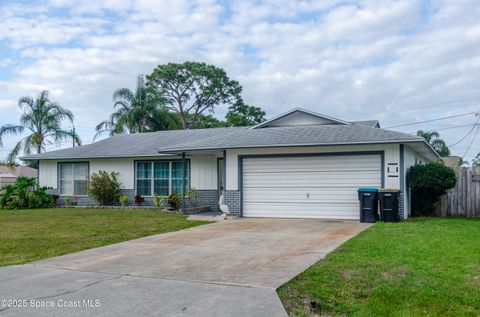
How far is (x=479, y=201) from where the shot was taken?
16672 millimetres

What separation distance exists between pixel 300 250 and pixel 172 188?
39.8ft

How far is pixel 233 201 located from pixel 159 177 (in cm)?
560

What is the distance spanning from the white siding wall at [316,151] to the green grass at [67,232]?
2.40 metres

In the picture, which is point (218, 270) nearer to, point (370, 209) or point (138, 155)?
point (370, 209)

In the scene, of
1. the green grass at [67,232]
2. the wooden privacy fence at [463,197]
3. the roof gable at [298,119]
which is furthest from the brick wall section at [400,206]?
the green grass at [67,232]

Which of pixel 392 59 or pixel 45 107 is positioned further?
pixel 45 107

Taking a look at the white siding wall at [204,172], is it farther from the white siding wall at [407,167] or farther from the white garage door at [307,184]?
the white siding wall at [407,167]

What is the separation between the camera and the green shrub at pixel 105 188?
2078 cm

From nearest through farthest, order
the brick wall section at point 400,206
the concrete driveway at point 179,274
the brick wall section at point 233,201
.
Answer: the concrete driveway at point 179,274 < the brick wall section at point 400,206 < the brick wall section at point 233,201

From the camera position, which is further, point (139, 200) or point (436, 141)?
point (436, 141)

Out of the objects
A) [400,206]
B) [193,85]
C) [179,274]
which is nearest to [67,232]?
[179,274]

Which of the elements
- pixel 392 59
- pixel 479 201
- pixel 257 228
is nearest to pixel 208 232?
pixel 257 228

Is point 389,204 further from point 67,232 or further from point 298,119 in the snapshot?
point 67,232

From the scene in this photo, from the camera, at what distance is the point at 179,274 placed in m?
6.70
